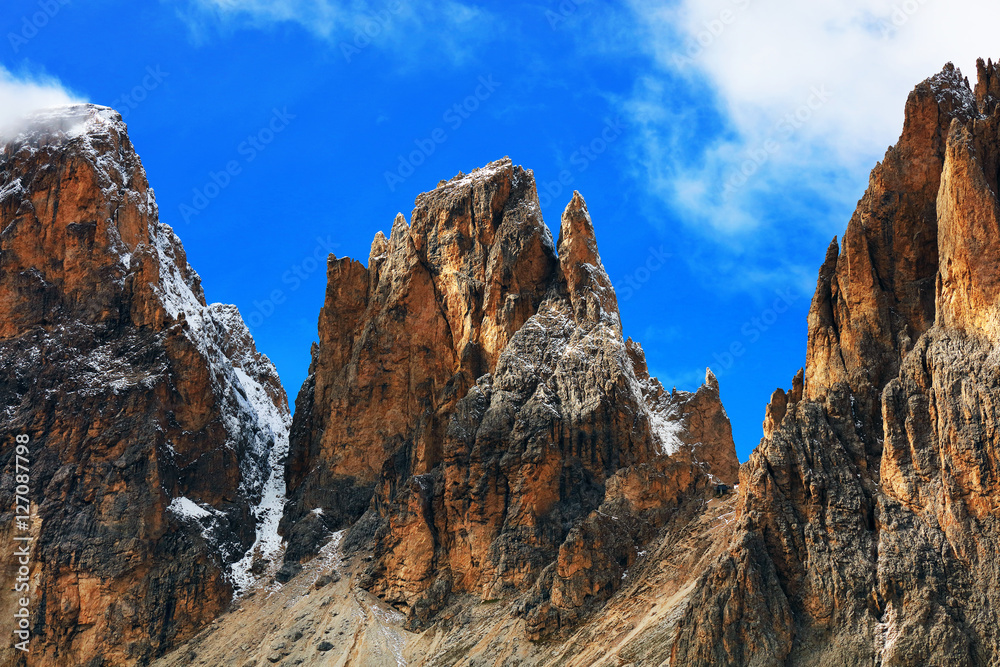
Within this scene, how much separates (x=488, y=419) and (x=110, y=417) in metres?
49.4

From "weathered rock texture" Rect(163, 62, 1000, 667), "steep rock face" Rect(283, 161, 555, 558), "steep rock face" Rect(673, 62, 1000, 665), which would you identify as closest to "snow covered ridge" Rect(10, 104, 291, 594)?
"steep rock face" Rect(283, 161, 555, 558)

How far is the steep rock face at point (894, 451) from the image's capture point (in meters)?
89.9

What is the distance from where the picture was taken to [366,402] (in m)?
162

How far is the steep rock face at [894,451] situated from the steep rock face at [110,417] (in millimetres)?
73093

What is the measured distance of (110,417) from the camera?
501 ft

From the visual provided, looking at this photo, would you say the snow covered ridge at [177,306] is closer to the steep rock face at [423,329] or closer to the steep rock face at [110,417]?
the steep rock face at [110,417]

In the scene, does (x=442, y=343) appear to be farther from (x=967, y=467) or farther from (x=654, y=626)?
(x=967, y=467)

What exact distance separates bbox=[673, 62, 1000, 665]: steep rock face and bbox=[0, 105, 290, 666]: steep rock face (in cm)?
7309

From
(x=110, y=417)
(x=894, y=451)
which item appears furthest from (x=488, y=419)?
(x=894, y=451)

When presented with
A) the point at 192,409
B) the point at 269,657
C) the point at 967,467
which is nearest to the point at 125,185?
the point at 192,409

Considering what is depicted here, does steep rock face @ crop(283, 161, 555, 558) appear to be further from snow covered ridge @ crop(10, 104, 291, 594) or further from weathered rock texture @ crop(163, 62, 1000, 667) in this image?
snow covered ridge @ crop(10, 104, 291, 594)

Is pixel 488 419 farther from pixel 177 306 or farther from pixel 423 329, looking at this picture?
pixel 177 306

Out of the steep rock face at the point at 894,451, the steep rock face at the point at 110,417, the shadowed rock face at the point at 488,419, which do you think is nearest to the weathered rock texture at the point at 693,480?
the steep rock face at the point at 894,451

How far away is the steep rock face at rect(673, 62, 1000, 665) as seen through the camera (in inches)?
3538
